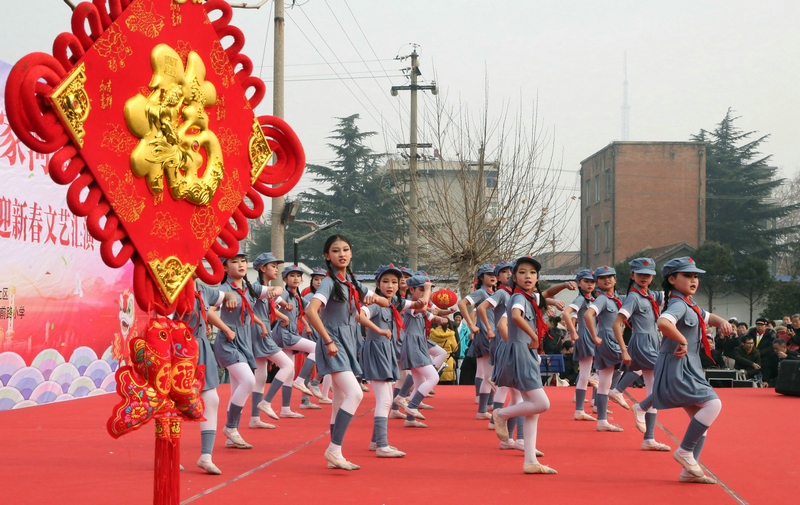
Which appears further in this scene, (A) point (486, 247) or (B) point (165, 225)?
(A) point (486, 247)

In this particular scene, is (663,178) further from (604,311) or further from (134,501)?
(134,501)

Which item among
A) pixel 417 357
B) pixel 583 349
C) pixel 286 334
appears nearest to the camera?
pixel 417 357

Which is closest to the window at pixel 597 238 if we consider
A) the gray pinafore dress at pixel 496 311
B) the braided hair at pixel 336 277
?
the gray pinafore dress at pixel 496 311

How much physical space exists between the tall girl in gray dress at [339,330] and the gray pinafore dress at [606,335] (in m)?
3.51

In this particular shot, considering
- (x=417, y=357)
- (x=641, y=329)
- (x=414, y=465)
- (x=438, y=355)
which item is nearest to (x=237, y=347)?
(x=414, y=465)

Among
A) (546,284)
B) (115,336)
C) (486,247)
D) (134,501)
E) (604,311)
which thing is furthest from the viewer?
(546,284)

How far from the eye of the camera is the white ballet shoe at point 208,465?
6191 millimetres

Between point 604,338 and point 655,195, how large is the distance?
28.3 metres

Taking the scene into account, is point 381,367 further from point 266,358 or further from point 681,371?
point 681,371

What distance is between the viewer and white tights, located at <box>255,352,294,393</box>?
364 inches

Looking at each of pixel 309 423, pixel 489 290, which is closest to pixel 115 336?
pixel 309 423

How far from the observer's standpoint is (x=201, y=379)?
11.3ft

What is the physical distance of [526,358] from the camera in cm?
651

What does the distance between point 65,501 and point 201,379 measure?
109 inches
